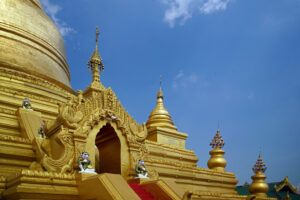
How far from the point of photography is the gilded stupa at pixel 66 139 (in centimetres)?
643

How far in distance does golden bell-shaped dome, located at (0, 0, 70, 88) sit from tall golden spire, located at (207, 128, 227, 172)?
874 cm

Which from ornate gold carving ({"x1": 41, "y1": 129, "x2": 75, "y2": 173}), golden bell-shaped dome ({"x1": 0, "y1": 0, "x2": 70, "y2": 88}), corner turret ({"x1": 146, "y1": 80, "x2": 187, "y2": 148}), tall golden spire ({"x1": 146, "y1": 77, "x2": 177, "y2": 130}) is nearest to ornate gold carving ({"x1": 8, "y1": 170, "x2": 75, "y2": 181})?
ornate gold carving ({"x1": 41, "y1": 129, "x2": 75, "y2": 173})

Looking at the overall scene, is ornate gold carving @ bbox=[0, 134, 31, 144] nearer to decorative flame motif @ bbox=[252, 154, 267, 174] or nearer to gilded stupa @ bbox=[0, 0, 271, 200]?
gilded stupa @ bbox=[0, 0, 271, 200]

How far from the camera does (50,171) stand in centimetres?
670

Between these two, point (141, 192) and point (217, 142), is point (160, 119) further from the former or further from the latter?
point (141, 192)

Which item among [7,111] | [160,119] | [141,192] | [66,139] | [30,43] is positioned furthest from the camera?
[160,119]

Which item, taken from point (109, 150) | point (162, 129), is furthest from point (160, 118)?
point (109, 150)

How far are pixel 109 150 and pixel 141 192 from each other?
5.70 ft

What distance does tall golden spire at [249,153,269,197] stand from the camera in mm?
16031

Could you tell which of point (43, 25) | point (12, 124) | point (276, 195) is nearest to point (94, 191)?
point (12, 124)

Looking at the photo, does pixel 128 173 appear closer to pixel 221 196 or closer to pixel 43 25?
pixel 221 196

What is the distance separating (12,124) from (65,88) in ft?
18.0

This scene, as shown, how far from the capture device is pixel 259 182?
16172 mm

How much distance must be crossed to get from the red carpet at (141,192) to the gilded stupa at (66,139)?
3 cm
